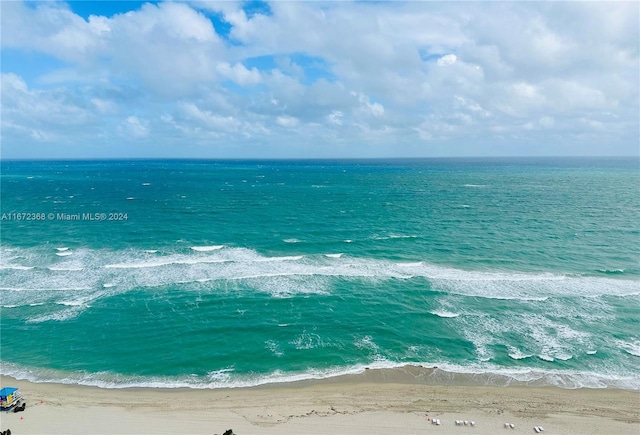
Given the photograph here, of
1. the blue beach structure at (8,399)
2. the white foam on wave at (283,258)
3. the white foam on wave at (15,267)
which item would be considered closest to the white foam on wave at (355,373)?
the blue beach structure at (8,399)

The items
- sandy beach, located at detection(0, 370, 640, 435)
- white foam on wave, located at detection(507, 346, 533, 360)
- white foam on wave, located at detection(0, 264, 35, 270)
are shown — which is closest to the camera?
sandy beach, located at detection(0, 370, 640, 435)

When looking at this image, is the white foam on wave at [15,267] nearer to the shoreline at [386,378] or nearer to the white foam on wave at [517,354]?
the shoreline at [386,378]

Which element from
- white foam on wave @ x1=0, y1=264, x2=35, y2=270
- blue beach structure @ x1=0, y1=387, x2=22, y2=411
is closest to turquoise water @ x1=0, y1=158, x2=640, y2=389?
white foam on wave @ x1=0, y1=264, x2=35, y2=270

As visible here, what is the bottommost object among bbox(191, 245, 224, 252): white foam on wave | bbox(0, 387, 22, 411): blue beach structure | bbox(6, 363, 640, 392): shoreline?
bbox(6, 363, 640, 392): shoreline

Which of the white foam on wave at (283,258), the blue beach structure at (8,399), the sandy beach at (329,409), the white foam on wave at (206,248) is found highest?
the white foam on wave at (206,248)

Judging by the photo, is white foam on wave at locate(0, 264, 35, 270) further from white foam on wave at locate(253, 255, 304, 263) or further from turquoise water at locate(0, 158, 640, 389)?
white foam on wave at locate(253, 255, 304, 263)

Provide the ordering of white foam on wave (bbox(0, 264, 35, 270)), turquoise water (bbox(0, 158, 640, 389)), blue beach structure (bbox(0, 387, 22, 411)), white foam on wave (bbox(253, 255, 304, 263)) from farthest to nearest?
white foam on wave (bbox(253, 255, 304, 263))
white foam on wave (bbox(0, 264, 35, 270))
turquoise water (bbox(0, 158, 640, 389))
blue beach structure (bbox(0, 387, 22, 411))

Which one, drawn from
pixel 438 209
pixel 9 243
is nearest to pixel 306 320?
pixel 9 243
